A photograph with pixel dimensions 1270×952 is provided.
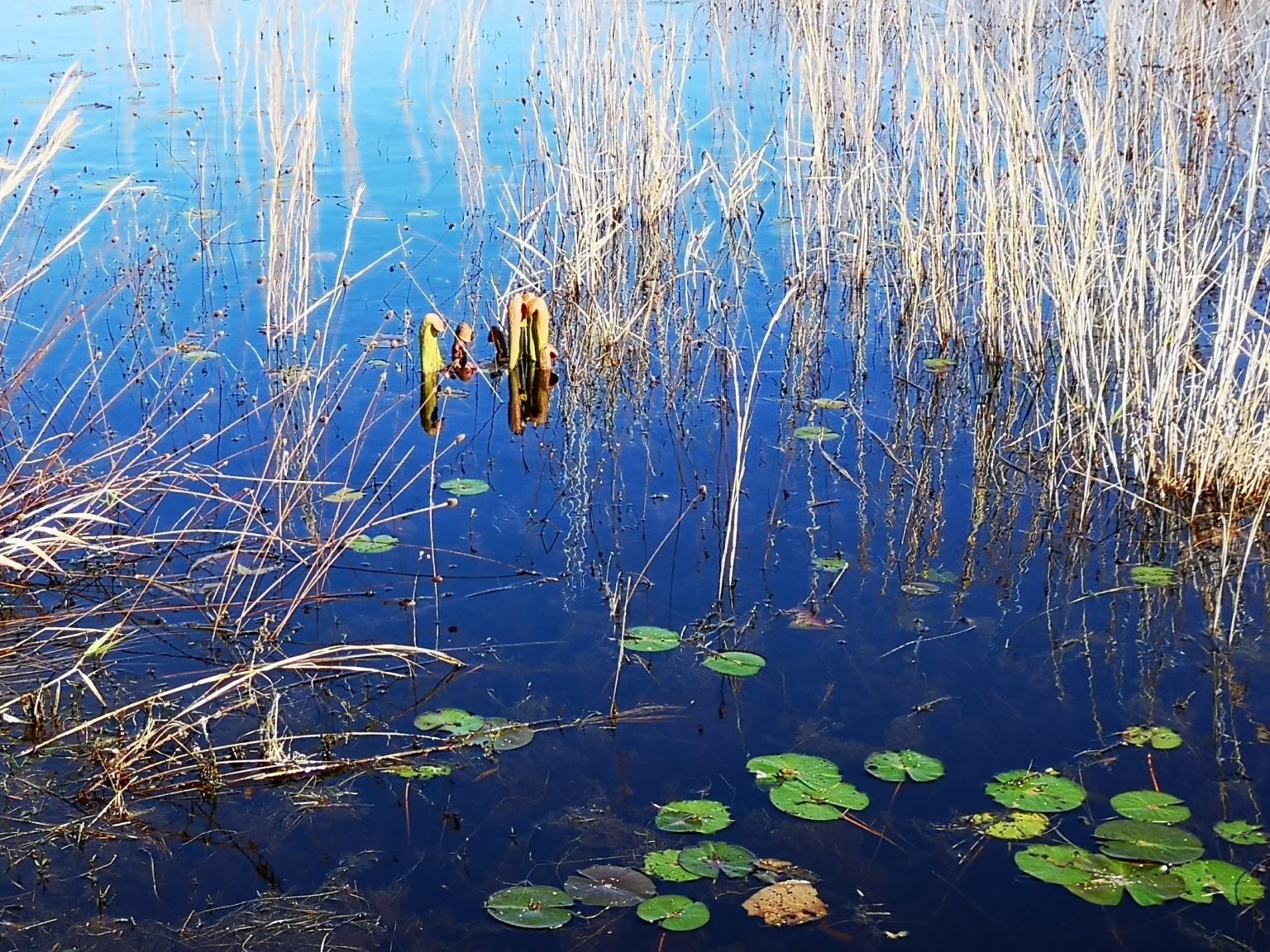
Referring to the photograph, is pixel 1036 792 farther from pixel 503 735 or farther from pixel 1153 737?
pixel 503 735

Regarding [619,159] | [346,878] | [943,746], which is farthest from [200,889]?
[619,159]

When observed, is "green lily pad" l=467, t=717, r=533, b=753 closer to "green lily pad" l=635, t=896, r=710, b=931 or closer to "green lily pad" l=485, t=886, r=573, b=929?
"green lily pad" l=485, t=886, r=573, b=929

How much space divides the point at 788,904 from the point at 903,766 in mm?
506

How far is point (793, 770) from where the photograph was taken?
293 cm

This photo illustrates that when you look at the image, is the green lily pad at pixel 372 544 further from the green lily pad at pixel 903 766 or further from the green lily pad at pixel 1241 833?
the green lily pad at pixel 1241 833

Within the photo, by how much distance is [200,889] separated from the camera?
2.61 metres

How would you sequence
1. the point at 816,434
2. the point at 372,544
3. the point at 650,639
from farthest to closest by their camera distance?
1. the point at 816,434
2. the point at 372,544
3. the point at 650,639

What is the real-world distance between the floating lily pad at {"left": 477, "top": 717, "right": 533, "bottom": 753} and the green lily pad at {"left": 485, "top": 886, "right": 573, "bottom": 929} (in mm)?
479

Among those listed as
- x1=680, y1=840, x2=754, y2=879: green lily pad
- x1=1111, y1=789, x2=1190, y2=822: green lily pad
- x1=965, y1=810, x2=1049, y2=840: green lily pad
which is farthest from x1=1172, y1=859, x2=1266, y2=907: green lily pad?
x1=680, y1=840, x2=754, y2=879: green lily pad

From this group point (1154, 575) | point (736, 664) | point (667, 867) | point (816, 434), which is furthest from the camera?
point (816, 434)

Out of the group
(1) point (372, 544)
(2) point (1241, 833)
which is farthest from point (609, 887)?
(1) point (372, 544)

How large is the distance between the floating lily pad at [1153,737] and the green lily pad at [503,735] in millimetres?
1294

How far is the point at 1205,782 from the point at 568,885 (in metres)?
1.31

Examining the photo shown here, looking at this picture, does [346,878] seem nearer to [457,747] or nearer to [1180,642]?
[457,747]
